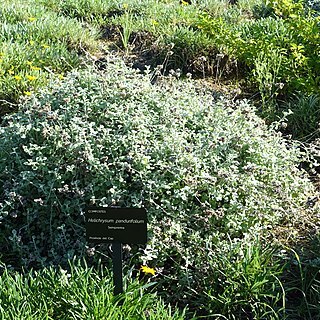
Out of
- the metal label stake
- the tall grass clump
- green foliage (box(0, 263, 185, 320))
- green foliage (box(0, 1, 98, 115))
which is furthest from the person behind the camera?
green foliage (box(0, 1, 98, 115))

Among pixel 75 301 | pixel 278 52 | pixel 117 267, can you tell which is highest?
pixel 278 52

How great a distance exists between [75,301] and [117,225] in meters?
0.44

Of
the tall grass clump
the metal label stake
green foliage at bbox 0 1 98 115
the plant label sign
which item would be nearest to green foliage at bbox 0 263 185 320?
the metal label stake

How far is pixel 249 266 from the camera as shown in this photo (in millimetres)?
3227

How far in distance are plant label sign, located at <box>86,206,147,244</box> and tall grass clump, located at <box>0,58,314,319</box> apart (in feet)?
1.54

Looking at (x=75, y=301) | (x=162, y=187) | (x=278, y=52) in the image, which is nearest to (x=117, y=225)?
(x=75, y=301)

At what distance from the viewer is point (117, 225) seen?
2.90m

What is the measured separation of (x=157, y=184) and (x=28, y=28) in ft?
13.3

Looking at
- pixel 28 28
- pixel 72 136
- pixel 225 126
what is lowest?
pixel 28 28

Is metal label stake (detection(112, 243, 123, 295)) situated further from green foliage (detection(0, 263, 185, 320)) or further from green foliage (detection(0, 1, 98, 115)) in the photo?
green foliage (detection(0, 1, 98, 115))

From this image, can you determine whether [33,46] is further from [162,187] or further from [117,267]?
[117,267]

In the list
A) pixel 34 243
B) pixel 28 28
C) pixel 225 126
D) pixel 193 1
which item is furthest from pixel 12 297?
pixel 193 1

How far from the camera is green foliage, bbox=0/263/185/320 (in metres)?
2.82

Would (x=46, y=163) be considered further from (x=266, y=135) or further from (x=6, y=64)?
(x=6, y=64)
